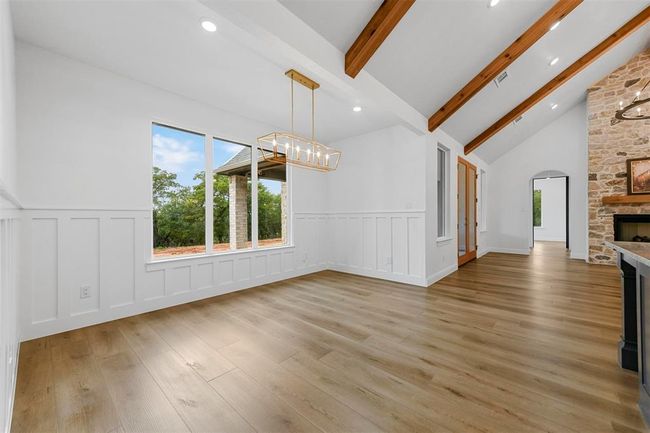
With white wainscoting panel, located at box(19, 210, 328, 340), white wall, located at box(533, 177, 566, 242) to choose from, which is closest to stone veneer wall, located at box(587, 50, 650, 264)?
white wall, located at box(533, 177, 566, 242)

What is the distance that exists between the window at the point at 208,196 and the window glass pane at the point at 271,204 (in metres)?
0.02

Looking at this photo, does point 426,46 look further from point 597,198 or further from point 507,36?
point 597,198

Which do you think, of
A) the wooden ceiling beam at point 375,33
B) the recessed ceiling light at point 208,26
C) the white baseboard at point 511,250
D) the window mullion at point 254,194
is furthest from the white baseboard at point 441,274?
the recessed ceiling light at point 208,26

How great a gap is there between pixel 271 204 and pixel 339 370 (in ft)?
11.1

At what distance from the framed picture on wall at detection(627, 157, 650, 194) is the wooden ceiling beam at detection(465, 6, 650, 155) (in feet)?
9.31

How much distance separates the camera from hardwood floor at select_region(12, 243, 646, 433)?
59.3 inches

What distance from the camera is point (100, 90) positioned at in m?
2.93

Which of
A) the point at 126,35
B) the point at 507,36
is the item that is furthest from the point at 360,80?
the point at 126,35

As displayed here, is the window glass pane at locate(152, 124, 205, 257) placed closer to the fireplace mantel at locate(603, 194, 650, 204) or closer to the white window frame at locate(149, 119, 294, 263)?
the white window frame at locate(149, 119, 294, 263)

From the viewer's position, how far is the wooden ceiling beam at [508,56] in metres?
3.14

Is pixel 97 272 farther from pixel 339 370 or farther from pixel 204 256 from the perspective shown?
pixel 339 370

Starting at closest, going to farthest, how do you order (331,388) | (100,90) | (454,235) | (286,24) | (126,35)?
(331,388), (286,24), (126,35), (100,90), (454,235)

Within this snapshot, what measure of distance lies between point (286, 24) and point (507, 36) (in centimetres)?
297

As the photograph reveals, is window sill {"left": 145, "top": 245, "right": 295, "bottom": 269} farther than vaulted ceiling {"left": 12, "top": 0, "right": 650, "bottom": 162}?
Yes
